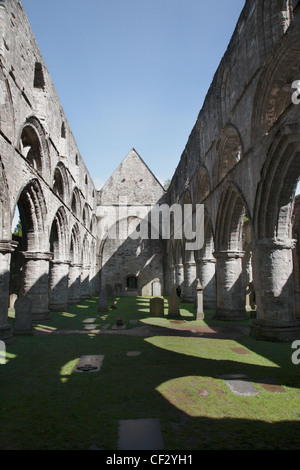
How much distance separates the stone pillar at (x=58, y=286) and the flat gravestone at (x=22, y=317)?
5625mm

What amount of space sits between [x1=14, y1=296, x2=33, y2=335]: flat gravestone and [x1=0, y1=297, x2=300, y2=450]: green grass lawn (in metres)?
1.32

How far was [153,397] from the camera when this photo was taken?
3.94 metres

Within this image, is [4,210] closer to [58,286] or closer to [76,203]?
[58,286]

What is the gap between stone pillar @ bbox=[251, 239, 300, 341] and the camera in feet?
23.9

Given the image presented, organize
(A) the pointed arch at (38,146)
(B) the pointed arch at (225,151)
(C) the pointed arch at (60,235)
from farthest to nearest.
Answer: (C) the pointed arch at (60,235) < (B) the pointed arch at (225,151) < (A) the pointed arch at (38,146)

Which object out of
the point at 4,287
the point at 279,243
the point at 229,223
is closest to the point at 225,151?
the point at 229,223

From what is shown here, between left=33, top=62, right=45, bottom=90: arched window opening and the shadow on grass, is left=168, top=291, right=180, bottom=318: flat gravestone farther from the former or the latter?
left=33, top=62, right=45, bottom=90: arched window opening

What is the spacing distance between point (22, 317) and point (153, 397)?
→ 548 cm

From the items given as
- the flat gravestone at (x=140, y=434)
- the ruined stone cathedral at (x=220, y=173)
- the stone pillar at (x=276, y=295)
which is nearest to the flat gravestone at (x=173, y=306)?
the ruined stone cathedral at (x=220, y=173)

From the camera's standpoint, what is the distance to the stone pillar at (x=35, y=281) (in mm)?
10597

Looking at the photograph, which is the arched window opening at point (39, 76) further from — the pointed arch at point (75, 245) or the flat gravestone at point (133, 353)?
the flat gravestone at point (133, 353)

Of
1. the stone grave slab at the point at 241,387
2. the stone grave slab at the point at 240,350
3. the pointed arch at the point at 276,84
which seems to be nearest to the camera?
the stone grave slab at the point at 241,387

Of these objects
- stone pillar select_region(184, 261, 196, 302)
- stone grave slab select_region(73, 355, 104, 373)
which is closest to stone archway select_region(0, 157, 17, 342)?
stone grave slab select_region(73, 355, 104, 373)

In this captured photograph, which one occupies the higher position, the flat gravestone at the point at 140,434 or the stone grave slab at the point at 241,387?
the flat gravestone at the point at 140,434
